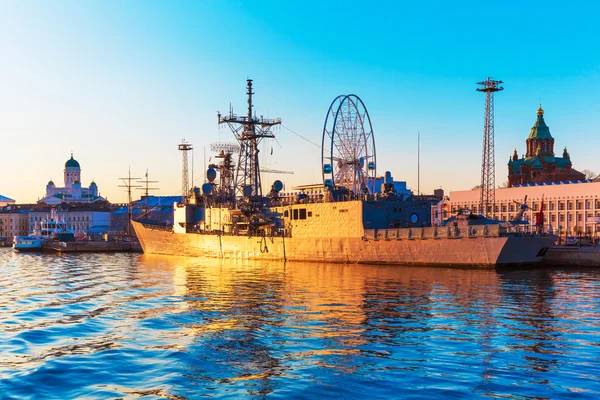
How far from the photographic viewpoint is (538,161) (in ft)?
437

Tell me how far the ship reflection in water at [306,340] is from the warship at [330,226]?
909 cm

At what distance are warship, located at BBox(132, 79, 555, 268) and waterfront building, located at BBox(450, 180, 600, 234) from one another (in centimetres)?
2544

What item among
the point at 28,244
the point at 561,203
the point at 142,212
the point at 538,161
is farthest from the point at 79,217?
the point at 561,203

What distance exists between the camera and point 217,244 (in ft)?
213

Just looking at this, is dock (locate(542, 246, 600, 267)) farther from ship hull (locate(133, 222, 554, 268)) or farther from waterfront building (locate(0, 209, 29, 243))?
waterfront building (locate(0, 209, 29, 243))

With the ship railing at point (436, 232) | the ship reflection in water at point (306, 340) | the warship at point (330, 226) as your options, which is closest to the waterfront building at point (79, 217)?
the warship at point (330, 226)

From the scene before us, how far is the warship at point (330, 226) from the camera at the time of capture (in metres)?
44.2

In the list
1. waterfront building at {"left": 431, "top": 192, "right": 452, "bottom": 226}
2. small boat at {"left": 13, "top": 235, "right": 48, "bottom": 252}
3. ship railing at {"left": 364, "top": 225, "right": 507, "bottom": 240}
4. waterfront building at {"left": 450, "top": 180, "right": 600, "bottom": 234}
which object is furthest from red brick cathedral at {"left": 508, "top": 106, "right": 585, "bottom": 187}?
small boat at {"left": 13, "top": 235, "right": 48, "bottom": 252}

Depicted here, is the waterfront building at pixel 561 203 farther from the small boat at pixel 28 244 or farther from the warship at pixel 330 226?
the small boat at pixel 28 244

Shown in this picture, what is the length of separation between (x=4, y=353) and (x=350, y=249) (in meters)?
35.5

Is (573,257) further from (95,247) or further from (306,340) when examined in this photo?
(95,247)

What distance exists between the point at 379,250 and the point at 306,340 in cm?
3020

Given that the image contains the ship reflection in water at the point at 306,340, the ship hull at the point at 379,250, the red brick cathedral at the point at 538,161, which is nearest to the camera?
the ship reflection in water at the point at 306,340

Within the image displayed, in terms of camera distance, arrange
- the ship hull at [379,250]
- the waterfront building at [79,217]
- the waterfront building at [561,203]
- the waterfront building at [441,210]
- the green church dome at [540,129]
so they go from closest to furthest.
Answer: the ship hull at [379,250] → the waterfront building at [561,203] → the waterfront building at [441,210] → the green church dome at [540,129] → the waterfront building at [79,217]
